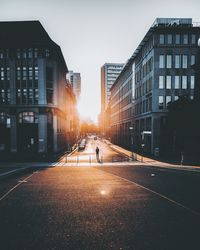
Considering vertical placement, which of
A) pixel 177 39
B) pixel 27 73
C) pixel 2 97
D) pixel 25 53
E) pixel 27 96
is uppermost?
pixel 177 39

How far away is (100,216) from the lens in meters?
8.50

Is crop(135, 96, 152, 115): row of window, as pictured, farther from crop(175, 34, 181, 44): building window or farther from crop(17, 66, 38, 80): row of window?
crop(17, 66, 38, 80): row of window

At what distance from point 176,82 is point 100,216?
33977 mm

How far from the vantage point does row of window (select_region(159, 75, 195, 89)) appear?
36.2m

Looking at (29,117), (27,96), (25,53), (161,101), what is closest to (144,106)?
(161,101)

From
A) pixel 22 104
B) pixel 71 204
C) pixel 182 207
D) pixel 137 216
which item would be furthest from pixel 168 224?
pixel 22 104

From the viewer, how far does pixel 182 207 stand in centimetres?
945

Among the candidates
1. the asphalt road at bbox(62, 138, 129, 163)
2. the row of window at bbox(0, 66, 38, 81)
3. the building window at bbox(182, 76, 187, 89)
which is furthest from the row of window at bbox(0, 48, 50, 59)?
the building window at bbox(182, 76, 187, 89)

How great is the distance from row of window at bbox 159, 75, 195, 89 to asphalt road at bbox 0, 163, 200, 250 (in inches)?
1030

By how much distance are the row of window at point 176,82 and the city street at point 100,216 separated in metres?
26.2

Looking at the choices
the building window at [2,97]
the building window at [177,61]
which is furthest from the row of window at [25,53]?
the building window at [177,61]

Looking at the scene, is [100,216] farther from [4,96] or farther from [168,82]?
[4,96]

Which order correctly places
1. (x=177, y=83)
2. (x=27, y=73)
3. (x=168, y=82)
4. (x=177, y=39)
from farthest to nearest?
(x=27, y=73) < (x=177, y=83) < (x=168, y=82) < (x=177, y=39)

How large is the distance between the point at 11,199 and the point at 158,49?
35.4 metres
